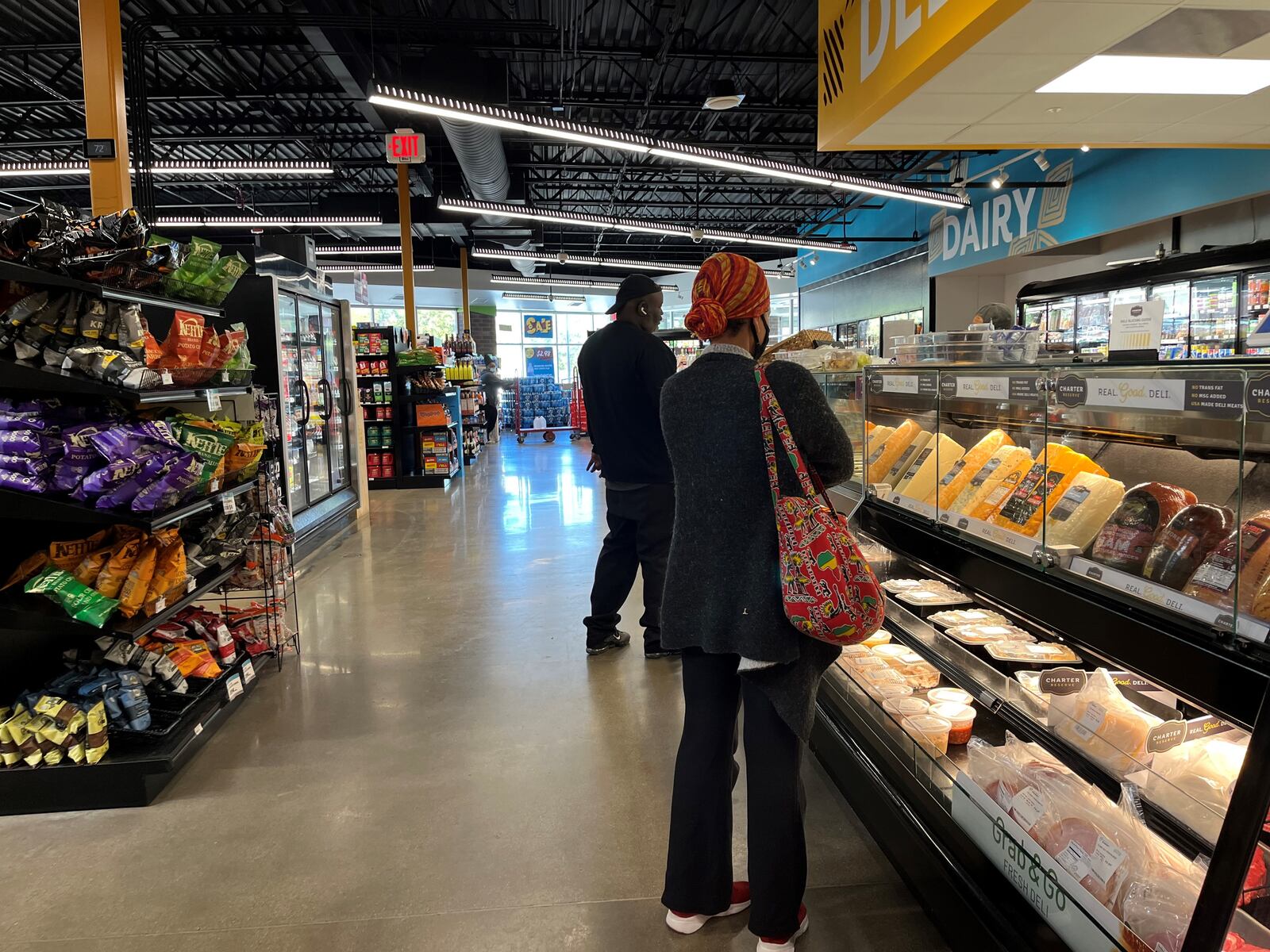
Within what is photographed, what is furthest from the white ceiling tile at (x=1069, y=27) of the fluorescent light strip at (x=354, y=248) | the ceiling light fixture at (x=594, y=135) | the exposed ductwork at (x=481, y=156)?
the fluorescent light strip at (x=354, y=248)

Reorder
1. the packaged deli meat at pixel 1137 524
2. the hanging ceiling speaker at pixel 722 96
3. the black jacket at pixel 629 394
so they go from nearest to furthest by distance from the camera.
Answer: the packaged deli meat at pixel 1137 524 < the black jacket at pixel 629 394 < the hanging ceiling speaker at pixel 722 96

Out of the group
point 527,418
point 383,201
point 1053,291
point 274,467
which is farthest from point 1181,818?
point 527,418

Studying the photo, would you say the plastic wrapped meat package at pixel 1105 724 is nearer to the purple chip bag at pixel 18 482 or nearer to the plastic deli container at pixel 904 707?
the plastic deli container at pixel 904 707

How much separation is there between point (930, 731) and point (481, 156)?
10.1 meters

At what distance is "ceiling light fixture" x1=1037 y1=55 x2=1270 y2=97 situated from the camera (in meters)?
4.36

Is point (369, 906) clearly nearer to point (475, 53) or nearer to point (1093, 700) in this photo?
point (1093, 700)

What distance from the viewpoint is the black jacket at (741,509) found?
5.94ft

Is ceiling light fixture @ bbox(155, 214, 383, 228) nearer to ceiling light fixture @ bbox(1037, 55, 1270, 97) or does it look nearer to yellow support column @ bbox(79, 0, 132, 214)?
yellow support column @ bbox(79, 0, 132, 214)

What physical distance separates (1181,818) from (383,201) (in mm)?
16212

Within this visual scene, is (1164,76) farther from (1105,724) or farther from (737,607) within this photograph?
(737,607)

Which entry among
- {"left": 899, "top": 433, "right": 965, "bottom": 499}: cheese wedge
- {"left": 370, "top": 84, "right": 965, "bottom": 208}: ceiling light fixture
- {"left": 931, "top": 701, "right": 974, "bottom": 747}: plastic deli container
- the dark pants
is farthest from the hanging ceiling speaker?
{"left": 931, "top": 701, "right": 974, "bottom": 747}: plastic deli container

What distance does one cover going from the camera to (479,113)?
6.51 m

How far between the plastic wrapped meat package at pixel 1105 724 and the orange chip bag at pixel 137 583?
9.83ft

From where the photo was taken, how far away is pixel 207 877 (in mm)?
2408
